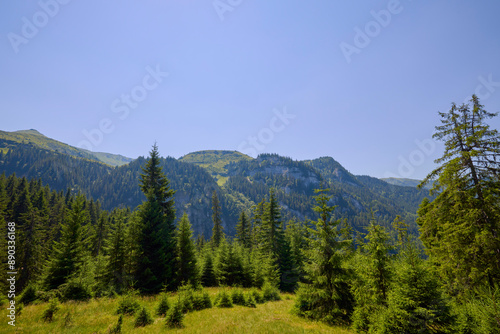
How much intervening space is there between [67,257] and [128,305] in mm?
13405

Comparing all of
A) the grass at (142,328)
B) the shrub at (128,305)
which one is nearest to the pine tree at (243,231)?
the grass at (142,328)

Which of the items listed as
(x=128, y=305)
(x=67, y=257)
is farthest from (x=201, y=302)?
(x=67, y=257)

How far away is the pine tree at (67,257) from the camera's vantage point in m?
20.5

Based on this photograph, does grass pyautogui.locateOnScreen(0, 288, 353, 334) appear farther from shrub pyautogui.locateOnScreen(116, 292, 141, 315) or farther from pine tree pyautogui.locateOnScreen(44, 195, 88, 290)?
pine tree pyautogui.locateOnScreen(44, 195, 88, 290)

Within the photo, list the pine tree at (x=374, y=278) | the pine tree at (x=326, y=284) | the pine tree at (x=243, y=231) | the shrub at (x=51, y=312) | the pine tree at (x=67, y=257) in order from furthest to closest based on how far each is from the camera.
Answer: the pine tree at (x=243, y=231) → the pine tree at (x=67, y=257) → the pine tree at (x=326, y=284) → the pine tree at (x=374, y=278) → the shrub at (x=51, y=312)

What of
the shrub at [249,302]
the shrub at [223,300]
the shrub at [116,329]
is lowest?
the shrub at [249,302]

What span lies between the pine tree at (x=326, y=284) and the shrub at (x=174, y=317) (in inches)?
337

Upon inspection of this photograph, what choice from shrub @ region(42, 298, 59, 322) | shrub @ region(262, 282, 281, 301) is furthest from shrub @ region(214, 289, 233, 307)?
shrub @ region(42, 298, 59, 322)

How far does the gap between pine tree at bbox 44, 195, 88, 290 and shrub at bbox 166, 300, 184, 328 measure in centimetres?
1423

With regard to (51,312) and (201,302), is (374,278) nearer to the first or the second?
(201,302)

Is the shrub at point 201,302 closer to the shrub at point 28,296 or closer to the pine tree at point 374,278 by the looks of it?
the pine tree at point 374,278

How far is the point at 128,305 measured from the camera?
1351 cm

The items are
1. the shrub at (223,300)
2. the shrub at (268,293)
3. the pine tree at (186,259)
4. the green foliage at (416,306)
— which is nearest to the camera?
the green foliage at (416,306)

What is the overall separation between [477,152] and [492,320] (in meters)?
10.2
